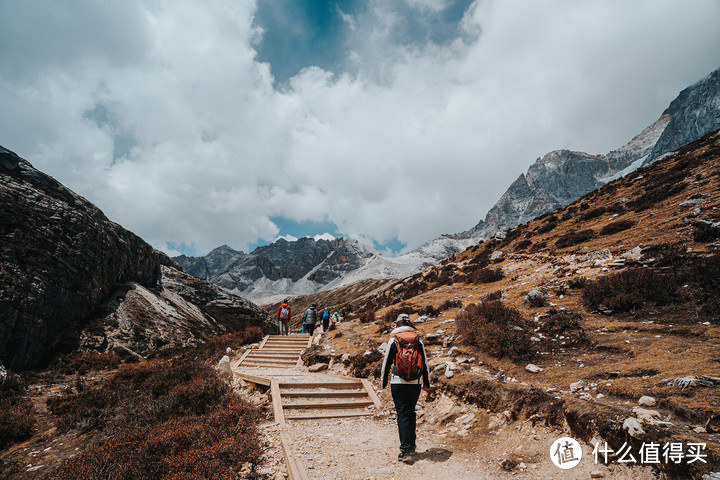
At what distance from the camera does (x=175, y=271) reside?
114 ft

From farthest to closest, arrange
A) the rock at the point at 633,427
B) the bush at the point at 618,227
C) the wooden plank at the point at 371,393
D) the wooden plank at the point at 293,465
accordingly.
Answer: the bush at the point at 618,227 → the wooden plank at the point at 371,393 → the wooden plank at the point at 293,465 → the rock at the point at 633,427

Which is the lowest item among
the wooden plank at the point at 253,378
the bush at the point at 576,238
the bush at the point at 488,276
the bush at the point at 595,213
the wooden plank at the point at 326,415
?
the wooden plank at the point at 326,415

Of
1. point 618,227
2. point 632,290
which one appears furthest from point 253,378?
point 618,227

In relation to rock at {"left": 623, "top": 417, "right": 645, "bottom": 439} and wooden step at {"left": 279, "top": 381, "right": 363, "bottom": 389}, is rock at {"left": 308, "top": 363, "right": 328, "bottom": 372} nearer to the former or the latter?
wooden step at {"left": 279, "top": 381, "right": 363, "bottom": 389}

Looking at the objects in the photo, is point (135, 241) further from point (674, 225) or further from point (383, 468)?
point (674, 225)

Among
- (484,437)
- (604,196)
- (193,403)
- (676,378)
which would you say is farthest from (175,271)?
(604,196)

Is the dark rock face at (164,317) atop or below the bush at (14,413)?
atop

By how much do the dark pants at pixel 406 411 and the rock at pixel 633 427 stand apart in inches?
115

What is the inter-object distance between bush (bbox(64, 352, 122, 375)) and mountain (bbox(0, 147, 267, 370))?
1278 mm

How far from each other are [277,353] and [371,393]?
8465 millimetres

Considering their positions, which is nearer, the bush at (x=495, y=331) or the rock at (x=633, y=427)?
the rock at (x=633, y=427)

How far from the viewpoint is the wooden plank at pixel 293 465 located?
438cm

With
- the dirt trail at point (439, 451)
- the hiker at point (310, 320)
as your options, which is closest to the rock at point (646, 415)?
the dirt trail at point (439, 451)

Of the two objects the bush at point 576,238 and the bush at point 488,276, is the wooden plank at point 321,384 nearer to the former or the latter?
the bush at point 488,276
